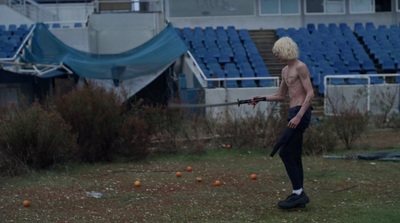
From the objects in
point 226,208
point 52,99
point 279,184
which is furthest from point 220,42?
point 226,208

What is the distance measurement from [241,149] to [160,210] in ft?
17.7

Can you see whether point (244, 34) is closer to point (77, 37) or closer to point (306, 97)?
point (77, 37)

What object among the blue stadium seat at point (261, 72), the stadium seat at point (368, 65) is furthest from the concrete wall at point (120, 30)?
the stadium seat at point (368, 65)

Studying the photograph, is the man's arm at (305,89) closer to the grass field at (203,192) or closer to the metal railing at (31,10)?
the grass field at (203,192)

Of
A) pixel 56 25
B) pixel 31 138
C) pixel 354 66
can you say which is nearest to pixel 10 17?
pixel 56 25

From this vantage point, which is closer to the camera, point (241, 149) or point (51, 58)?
point (241, 149)

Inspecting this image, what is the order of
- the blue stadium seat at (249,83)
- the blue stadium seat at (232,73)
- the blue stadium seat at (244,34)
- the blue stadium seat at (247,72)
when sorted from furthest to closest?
the blue stadium seat at (244,34) → the blue stadium seat at (247,72) → the blue stadium seat at (232,73) → the blue stadium seat at (249,83)

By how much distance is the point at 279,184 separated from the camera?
336 inches

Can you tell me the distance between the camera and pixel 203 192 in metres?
8.02

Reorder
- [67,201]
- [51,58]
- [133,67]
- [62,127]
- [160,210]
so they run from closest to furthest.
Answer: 1. [160,210]
2. [67,201]
3. [62,127]
4. [133,67]
5. [51,58]

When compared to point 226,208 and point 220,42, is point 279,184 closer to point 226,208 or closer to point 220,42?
point 226,208

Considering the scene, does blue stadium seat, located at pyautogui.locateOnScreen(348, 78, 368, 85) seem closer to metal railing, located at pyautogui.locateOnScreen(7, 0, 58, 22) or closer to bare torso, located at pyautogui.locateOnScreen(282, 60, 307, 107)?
bare torso, located at pyautogui.locateOnScreen(282, 60, 307, 107)

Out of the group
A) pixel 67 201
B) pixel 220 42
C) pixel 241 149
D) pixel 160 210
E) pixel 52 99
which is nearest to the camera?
pixel 160 210

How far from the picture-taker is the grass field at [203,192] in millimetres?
6633
